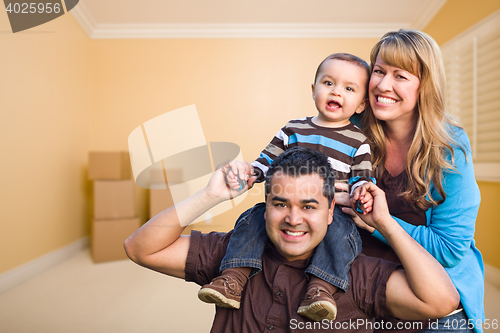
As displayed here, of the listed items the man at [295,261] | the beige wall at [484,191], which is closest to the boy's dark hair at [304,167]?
the man at [295,261]

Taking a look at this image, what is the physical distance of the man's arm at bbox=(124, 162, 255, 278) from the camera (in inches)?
42.1

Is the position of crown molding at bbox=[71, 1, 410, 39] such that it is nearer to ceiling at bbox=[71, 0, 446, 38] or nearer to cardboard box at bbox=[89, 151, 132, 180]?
ceiling at bbox=[71, 0, 446, 38]

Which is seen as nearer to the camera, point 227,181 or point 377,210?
point 377,210

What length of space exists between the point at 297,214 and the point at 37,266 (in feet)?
10.9

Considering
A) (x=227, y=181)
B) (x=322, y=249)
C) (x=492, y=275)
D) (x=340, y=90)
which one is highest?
(x=340, y=90)

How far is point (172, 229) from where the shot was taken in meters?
1.07

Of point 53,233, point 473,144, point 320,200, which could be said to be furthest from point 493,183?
point 53,233

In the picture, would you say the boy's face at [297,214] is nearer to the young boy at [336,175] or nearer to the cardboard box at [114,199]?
the young boy at [336,175]

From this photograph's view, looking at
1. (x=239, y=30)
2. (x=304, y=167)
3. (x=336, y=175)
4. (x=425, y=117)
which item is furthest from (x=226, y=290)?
(x=239, y=30)

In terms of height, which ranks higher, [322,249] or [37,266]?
[322,249]

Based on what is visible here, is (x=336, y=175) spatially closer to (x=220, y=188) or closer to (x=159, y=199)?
(x=220, y=188)

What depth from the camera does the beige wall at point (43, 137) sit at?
300cm

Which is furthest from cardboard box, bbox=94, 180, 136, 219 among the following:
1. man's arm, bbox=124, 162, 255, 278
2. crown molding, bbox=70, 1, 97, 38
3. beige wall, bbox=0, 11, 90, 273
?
man's arm, bbox=124, 162, 255, 278

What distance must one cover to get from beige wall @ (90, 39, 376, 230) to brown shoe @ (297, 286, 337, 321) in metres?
3.70
